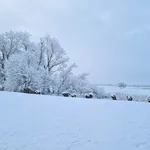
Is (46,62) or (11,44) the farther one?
(46,62)

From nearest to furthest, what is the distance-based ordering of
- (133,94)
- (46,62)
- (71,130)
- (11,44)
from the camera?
1. (71,130)
2. (133,94)
3. (11,44)
4. (46,62)

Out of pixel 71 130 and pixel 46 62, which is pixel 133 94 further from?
pixel 71 130

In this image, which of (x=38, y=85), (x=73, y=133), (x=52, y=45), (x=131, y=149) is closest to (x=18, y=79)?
(x=38, y=85)

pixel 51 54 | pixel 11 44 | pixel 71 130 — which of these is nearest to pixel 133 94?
pixel 51 54

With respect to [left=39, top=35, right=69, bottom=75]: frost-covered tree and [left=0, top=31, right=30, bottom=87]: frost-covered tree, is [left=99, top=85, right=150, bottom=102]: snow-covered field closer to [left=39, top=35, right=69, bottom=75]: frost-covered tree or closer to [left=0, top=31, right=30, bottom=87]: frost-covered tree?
[left=39, top=35, right=69, bottom=75]: frost-covered tree

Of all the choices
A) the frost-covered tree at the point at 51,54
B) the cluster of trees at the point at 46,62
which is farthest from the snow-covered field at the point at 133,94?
the frost-covered tree at the point at 51,54

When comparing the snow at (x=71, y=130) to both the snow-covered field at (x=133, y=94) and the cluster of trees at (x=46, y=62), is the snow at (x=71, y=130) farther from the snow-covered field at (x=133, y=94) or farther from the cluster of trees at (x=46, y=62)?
the cluster of trees at (x=46, y=62)

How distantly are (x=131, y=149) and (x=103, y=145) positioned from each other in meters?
0.59

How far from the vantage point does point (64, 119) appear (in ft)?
19.4

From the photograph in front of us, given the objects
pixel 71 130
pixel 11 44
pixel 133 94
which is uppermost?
pixel 11 44

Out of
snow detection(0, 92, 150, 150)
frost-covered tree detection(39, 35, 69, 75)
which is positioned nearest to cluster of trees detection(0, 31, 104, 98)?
frost-covered tree detection(39, 35, 69, 75)

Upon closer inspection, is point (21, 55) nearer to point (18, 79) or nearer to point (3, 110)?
point (18, 79)

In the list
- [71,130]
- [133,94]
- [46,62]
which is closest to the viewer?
[71,130]

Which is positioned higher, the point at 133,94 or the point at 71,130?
the point at 133,94
